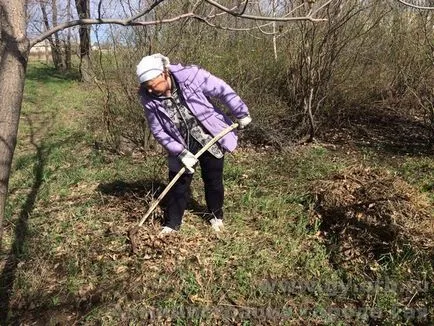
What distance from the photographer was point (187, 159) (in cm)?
350

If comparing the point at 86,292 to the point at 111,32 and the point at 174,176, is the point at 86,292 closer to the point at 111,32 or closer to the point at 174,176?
the point at 174,176

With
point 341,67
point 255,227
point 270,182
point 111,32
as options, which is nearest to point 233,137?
point 255,227

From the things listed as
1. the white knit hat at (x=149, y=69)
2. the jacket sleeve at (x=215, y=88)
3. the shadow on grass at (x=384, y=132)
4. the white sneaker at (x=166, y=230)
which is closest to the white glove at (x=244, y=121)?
the jacket sleeve at (x=215, y=88)

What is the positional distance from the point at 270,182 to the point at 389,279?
6.78ft

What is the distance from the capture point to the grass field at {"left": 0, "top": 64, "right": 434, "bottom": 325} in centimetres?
311

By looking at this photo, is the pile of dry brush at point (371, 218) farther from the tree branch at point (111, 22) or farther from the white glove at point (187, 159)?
the tree branch at point (111, 22)

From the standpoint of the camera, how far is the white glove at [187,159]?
11.5 ft

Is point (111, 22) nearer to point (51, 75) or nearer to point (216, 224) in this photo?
point (216, 224)

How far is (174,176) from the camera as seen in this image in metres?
3.84

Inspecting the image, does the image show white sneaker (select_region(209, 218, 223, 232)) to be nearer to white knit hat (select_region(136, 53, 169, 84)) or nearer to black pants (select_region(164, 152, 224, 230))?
black pants (select_region(164, 152, 224, 230))

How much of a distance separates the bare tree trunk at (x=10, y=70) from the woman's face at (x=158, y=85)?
1087mm

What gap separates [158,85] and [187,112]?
37cm

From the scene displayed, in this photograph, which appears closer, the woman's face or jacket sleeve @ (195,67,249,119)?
the woman's face

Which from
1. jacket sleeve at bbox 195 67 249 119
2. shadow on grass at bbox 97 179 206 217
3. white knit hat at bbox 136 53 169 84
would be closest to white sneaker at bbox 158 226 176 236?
shadow on grass at bbox 97 179 206 217
